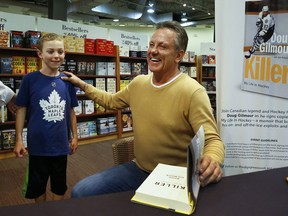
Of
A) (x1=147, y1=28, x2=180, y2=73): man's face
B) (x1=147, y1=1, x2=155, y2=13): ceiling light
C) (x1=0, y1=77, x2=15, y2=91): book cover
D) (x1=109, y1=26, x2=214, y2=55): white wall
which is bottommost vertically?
(x1=0, y1=77, x2=15, y2=91): book cover

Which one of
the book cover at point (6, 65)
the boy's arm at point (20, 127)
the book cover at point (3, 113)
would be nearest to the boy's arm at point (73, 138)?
the boy's arm at point (20, 127)

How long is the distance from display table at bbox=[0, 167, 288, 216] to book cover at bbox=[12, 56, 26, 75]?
4.12m

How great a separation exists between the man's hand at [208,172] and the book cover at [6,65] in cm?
423

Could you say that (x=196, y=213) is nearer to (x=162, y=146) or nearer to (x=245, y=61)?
(x=162, y=146)

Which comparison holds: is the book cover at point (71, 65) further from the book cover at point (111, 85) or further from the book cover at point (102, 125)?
the book cover at point (102, 125)

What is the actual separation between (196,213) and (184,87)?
35.3 inches

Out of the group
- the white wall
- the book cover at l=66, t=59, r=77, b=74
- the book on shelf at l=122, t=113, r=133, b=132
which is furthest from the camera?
the white wall

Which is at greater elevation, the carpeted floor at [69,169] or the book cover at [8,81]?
the book cover at [8,81]

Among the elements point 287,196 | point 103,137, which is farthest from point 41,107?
point 103,137

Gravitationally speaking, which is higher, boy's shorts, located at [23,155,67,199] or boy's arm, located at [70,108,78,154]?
boy's arm, located at [70,108,78,154]

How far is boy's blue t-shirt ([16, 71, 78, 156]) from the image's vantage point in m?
1.93

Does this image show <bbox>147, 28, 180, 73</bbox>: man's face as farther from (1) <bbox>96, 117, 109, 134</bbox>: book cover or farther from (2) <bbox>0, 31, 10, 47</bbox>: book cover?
(1) <bbox>96, 117, 109, 134</bbox>: book cover

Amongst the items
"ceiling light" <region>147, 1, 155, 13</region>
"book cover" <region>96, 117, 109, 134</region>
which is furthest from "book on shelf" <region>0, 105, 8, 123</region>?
"ceiling light" <region>147, 1, 155, 13</region>

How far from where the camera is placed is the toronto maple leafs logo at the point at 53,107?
195 cm
